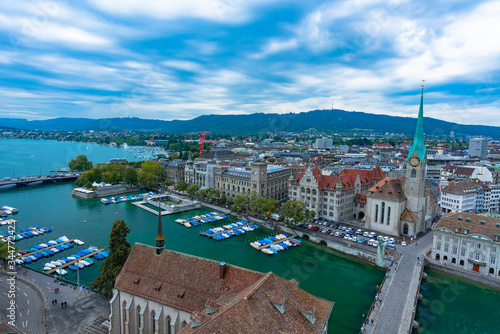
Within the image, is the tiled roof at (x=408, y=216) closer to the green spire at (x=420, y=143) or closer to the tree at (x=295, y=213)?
the green spire at (x=420, y=143)

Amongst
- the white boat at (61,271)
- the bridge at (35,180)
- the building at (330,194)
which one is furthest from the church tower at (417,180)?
the bridge at (35,180)

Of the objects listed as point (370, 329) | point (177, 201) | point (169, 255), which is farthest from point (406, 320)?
point (177, 201)

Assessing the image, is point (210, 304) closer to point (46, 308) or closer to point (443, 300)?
point (46, 308)

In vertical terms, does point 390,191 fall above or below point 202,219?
above

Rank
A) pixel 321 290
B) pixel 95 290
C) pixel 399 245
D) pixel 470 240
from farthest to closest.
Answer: pixel 399 245 < pixel 470 240 < pixel 321 290 < pixel 95 290

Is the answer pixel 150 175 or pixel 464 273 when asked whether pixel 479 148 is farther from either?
pixel 150 175

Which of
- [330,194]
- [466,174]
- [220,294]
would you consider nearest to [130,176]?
[330,194]
